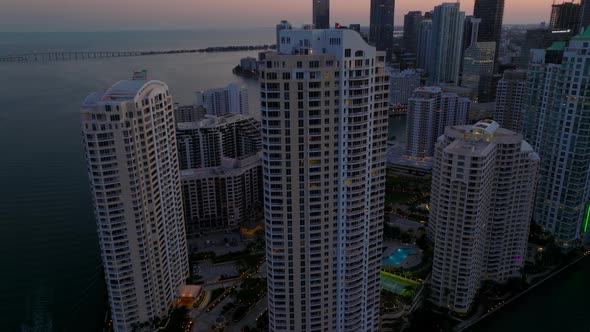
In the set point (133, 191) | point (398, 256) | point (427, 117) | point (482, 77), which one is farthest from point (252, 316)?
point (482, 77)

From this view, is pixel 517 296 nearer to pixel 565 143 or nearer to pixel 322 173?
pixel 565 143

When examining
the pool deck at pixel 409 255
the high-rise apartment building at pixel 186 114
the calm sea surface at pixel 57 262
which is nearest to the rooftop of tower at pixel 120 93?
the calm sea surface at pixel 57 262

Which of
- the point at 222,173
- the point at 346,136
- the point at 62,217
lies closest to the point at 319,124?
the point at 346,136

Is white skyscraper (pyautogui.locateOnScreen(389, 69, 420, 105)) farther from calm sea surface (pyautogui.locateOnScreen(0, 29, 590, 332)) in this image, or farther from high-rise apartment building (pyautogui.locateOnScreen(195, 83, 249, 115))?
calm sea surface (pyautogui.locateOnScreen(0, 29, 590, 332))

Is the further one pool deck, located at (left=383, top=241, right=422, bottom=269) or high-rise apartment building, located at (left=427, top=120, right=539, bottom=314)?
pool deck, located at (left=383, top=241, right=422, bottom=269)

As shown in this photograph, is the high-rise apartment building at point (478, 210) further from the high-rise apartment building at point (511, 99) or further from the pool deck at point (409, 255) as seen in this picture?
the high-rise apartment building at point (511, 99)

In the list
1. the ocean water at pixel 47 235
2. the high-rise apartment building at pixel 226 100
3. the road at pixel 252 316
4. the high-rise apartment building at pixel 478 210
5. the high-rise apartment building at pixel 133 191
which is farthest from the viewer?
the high-rise apartment building at pixel 226 100

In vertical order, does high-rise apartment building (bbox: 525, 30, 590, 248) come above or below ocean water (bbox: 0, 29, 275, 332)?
above

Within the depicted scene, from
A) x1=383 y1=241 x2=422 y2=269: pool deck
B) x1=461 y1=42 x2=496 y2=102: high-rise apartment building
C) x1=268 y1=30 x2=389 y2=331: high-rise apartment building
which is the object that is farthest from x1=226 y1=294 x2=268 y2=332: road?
x1=461 y1=42 x2=496 y2=102: high-rise apartment building
